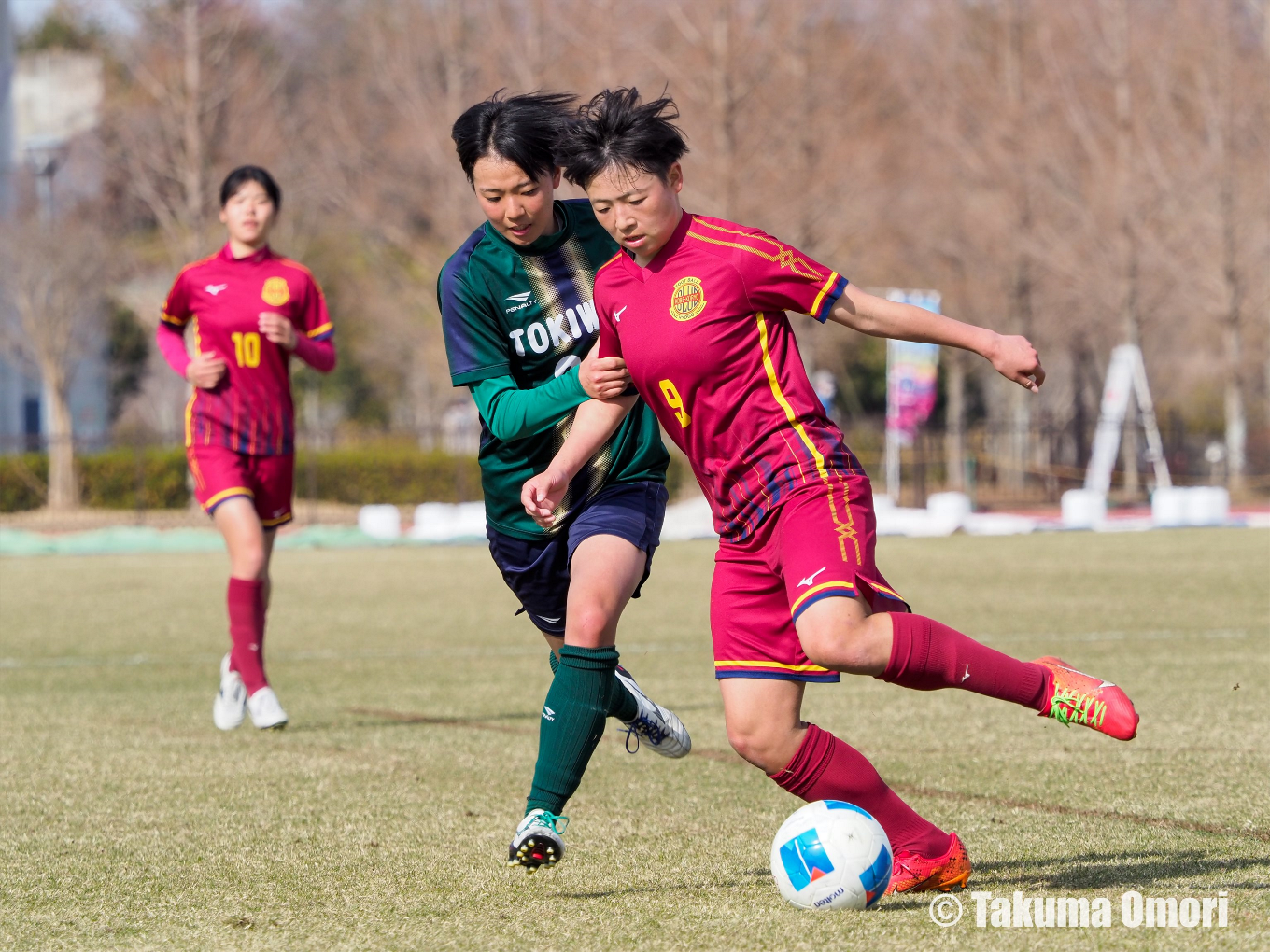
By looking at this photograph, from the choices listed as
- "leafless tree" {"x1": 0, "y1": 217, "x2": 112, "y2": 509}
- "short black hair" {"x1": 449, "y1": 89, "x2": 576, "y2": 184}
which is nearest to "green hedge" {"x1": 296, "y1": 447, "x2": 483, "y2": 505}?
"leafless tree" {"x1": 0, "y1": 217, "x2": 112, "y2": 509}

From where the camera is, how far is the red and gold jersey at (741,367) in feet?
12.5

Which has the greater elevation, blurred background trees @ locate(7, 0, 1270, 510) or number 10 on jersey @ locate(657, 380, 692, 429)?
blurred background trees @ locate(7, 0, 1270, 510)

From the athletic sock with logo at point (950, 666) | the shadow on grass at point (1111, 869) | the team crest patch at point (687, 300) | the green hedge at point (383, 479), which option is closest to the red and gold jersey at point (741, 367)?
the team crest patch at point (687, 300)

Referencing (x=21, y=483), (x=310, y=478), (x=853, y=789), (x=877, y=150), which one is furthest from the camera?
(x=877, y=150)

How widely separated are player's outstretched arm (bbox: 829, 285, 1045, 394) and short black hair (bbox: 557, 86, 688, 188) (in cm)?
58

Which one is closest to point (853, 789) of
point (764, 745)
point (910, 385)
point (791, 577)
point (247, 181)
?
point (764, 745)

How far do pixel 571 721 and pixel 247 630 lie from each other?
352 cm

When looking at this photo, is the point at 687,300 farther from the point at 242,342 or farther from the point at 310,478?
the point at 310,478

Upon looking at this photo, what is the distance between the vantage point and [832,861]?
363 centimetres

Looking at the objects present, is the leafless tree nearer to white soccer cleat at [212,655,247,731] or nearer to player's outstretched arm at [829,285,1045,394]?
white soccer cleat at [212,655,247,731]

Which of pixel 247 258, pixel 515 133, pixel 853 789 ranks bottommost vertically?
pixel 853 789

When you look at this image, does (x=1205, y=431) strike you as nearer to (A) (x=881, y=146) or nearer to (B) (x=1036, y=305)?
(B) (x=1036, y=305)

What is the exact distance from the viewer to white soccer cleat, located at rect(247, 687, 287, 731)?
7.05 m

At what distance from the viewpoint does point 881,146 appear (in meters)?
33.2
